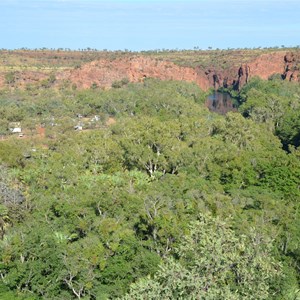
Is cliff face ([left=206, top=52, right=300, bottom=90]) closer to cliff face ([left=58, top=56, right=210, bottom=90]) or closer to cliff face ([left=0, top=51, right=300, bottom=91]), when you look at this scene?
cliff face ([left=0, top=51, right=300, bottom=91])

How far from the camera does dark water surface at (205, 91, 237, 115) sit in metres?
105

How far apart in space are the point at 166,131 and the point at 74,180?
14170mm

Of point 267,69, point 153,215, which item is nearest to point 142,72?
point 267,69

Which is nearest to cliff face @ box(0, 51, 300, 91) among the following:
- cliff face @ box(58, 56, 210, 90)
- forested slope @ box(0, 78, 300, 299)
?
cliff face @ box(58, 56, 210, 90)

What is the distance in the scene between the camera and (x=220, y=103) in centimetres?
11862

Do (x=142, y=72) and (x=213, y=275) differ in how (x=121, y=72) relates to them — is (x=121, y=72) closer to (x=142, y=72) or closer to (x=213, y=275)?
(x=142, y=72)

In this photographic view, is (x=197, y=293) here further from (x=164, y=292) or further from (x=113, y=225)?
(x=113, y=225)

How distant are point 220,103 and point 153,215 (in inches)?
3736

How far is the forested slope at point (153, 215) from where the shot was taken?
55.4 ft

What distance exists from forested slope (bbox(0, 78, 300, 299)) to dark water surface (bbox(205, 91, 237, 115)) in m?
47.9

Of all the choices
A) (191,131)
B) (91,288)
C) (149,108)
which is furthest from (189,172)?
(149,108)

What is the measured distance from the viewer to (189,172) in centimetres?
4025

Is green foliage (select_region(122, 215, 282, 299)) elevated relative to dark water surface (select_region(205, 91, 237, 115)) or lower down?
elevated

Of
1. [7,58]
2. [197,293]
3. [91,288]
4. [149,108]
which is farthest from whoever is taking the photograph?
[7,58]
